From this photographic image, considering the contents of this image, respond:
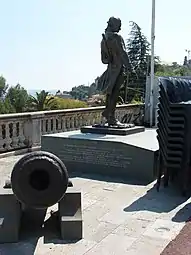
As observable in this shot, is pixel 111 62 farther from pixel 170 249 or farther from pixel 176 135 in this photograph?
pixel 170 249

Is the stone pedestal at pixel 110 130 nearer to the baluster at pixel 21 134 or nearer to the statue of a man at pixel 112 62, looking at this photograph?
the statue of a man at pixel 112 62

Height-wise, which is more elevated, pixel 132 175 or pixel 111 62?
pixel 111 62

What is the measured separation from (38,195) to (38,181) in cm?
16

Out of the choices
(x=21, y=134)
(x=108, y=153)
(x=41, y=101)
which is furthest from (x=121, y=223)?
(x=41, y=101)

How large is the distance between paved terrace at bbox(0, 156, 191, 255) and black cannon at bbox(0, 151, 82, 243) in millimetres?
152

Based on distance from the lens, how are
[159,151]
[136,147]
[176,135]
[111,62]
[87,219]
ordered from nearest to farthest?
[87,219], [176,135], [159,151], [136,147], [111,62]

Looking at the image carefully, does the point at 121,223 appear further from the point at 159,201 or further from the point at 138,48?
the point at 138,48

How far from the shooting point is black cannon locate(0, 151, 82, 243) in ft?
12.7

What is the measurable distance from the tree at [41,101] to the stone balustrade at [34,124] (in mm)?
4332

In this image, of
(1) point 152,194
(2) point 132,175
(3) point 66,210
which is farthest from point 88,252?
(2) point 132,175

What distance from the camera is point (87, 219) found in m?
4.66

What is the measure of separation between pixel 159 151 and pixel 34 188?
296cm

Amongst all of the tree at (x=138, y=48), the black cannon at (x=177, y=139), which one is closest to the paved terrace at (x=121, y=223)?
the black cannon at (x=177, y=139)

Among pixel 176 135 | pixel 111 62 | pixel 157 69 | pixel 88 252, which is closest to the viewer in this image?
pixel 88 252
